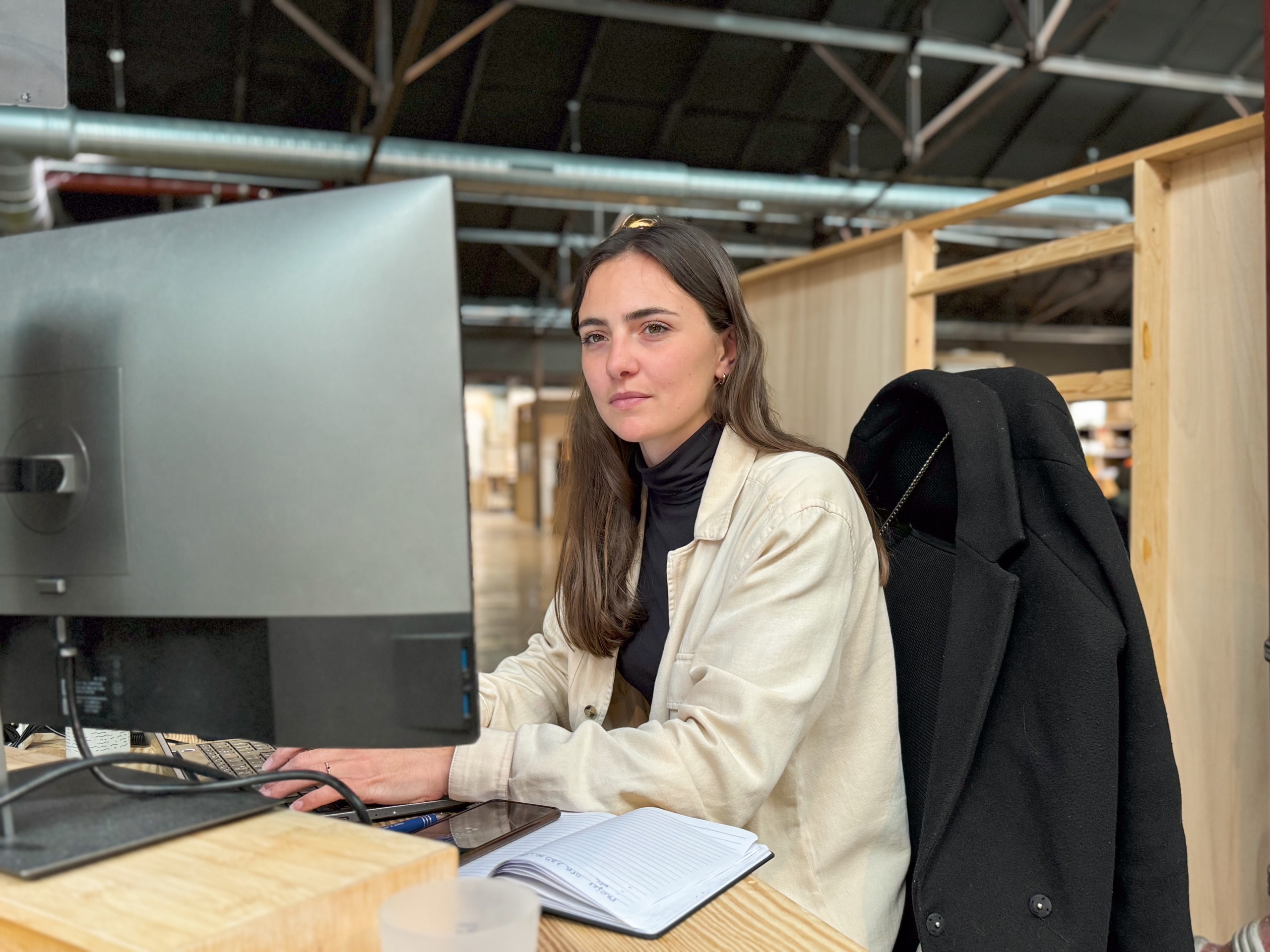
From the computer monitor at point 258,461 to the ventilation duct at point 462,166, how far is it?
4.65 meters

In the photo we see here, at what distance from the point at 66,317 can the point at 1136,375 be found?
7.41 feet

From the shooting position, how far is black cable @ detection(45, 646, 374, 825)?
0.77m

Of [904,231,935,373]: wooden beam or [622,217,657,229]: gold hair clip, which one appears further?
[904,231,935,373]: wooden beam

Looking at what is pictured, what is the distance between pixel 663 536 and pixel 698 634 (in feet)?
0.82

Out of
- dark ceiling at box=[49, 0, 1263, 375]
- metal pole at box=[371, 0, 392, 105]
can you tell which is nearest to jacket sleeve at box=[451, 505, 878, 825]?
metal pole at box=[371, 0, 392, 105]

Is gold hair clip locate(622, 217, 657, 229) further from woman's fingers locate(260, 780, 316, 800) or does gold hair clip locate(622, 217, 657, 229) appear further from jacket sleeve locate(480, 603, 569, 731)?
woman's fingers locate(260, 780, 316, 800)

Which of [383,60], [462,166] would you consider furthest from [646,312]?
[462,166]

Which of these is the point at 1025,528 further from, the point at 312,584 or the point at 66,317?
the point at 66,317

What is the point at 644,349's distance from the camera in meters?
1.42

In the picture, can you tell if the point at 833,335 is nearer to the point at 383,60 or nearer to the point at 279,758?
the point at 279,758

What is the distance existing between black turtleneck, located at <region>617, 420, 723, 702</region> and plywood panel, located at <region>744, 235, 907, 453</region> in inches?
75.1

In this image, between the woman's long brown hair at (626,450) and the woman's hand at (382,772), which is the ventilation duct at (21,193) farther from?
the woman's hand at (382,772)

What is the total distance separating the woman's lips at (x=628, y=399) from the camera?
1430 millimetres

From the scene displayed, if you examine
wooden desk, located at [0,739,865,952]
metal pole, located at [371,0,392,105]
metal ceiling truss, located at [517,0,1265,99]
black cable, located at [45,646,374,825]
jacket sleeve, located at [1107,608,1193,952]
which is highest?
metal ceiling truss, located at [517,0,1265,99]
